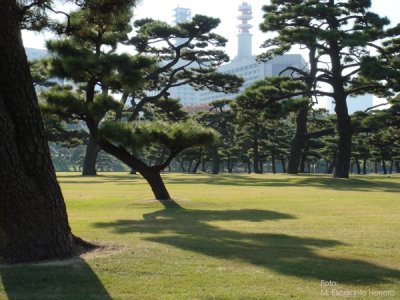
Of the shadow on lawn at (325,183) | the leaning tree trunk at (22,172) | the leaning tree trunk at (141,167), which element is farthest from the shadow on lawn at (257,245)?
the shadow on lawn at (325,183)

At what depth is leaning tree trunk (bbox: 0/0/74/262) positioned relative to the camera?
6.36 m

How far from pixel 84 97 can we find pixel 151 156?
43867 mm

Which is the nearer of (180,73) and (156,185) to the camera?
(156,185)

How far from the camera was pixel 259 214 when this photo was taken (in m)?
12.4

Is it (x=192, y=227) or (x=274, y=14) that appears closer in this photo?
(x=192, y=227)

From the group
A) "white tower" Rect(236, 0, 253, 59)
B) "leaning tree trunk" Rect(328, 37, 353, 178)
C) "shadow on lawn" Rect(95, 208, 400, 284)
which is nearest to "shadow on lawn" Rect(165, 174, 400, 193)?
"leaning tree trunk" Rect(328, 37, 353, 178)

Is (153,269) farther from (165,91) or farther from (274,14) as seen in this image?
(165,91)

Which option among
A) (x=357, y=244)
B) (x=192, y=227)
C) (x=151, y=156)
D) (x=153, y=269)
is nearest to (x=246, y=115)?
(x=192, y=227)

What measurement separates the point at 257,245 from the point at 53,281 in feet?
10.8

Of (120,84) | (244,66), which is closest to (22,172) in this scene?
(120,84)

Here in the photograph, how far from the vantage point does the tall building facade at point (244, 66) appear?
58259mm

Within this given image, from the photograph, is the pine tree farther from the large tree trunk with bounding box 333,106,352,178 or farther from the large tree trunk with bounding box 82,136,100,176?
the large tree trunk with bounding box 82,136,100,176

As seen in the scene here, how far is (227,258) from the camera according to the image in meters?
7.03

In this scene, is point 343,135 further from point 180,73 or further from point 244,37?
point 244,37
